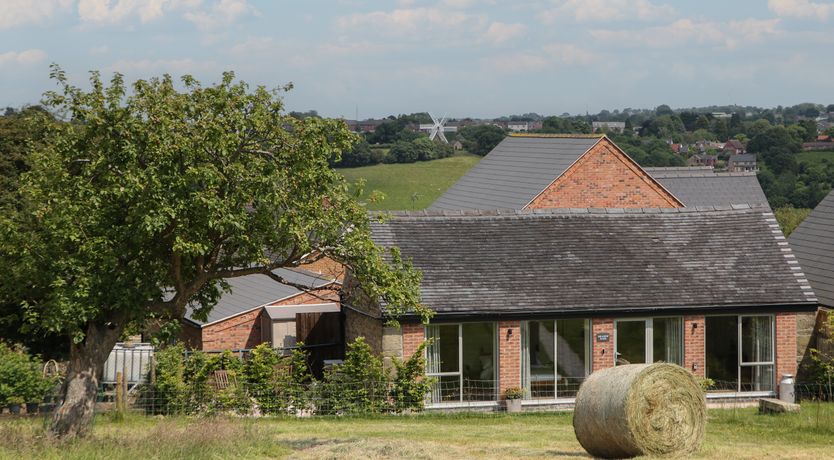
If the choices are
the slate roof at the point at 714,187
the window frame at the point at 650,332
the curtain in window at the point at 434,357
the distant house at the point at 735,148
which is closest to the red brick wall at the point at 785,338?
the window frame at the point at 650,332

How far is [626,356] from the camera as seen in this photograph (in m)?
27.8

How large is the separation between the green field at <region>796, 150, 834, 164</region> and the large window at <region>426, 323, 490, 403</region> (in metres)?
108

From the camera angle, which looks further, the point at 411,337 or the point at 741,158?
the point at 741,158

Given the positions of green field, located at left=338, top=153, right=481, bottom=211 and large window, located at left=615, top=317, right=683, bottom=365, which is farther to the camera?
green field, located at left=338, top=153, right=481, bottom=211

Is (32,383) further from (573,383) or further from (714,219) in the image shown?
(714,219)

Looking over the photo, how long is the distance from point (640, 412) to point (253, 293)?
2070 cm

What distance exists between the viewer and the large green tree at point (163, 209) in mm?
16703

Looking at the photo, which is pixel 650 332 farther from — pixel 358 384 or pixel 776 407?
pixel 358 384

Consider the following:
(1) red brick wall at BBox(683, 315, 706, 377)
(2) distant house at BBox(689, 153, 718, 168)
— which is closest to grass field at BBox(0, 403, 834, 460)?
(1) red brick wall at BBox(683, 315, 706, 377)

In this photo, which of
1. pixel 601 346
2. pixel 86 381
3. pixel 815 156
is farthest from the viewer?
pixel 815 156

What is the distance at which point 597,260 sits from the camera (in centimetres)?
2895

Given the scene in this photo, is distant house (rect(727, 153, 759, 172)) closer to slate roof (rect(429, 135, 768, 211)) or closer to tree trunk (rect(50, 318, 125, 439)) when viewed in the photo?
slate roof (rect(429, 135, 768, 211))

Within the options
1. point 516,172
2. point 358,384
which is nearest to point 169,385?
point 358,384

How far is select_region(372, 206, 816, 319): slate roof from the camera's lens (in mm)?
27516
